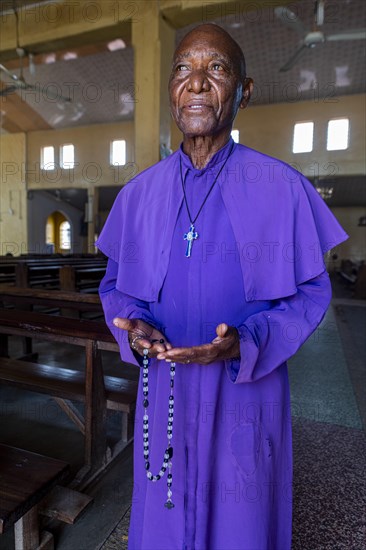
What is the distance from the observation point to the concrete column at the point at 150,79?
454 centimetres

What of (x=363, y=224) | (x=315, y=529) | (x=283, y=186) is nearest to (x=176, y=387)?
(x=283, y=186)

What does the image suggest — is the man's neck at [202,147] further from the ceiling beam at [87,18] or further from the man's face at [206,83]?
the ceiling beam at [87,18]

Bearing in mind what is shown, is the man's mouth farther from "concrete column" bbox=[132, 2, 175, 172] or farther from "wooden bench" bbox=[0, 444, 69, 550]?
"concrete column" bbox=[132, 2, 175, 172]

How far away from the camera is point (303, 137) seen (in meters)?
10.7

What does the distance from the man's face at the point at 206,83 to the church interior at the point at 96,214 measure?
113cm

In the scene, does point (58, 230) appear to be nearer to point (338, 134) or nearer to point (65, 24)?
point (338, 134)

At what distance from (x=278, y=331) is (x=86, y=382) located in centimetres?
137

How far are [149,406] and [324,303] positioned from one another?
1.74 ft

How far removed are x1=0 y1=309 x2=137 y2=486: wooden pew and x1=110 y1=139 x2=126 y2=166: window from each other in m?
11.4

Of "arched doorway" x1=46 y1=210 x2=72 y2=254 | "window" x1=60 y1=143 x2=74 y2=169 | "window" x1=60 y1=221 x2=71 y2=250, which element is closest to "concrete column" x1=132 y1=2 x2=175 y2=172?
"window" x1=60 y1=143 x2=74 y2=169

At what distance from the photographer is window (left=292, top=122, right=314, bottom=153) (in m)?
10.7

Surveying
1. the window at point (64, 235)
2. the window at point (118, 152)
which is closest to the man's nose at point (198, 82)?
the window at point (118, 152)

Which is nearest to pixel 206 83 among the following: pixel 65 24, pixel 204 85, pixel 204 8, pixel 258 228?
pixel 204 85

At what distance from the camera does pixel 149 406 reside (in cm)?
99
